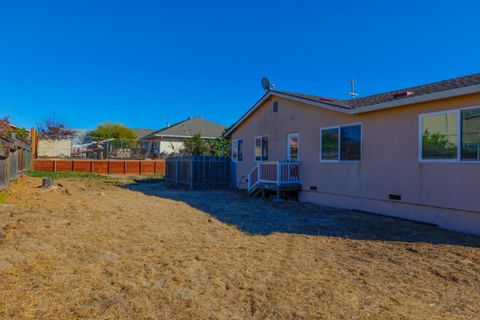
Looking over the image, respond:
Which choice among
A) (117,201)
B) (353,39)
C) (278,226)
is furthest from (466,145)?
(353,39)

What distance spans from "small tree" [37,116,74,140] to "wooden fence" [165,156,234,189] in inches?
1065

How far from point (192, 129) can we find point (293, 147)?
2585 cm

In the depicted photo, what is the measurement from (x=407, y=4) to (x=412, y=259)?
1027 cm

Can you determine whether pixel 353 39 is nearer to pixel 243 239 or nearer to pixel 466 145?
pixel 466 145

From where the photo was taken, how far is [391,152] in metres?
8.77

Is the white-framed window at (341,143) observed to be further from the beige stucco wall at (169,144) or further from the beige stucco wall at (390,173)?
the beige stucco wall at (169,144)

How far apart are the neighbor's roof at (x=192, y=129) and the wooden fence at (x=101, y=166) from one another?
10470 mm

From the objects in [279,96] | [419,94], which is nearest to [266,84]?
[279,96]

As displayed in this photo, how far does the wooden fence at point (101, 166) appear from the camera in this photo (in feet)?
73.5

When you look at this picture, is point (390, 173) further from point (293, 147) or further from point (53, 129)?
point (53, 129)

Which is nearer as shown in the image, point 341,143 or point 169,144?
point 341,143

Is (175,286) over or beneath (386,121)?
beneath

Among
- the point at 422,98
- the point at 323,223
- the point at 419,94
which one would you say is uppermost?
the point at 419,94

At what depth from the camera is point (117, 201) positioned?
35.9 ft
